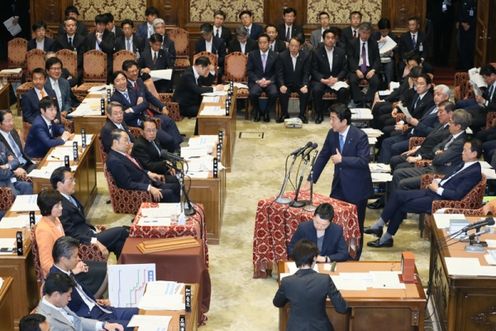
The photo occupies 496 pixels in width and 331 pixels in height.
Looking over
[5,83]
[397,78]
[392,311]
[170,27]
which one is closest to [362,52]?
[397,78]

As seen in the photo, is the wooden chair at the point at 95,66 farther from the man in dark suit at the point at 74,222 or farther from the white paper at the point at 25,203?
the man in dark suit at the point at 74,222

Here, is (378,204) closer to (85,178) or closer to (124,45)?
(85,178)

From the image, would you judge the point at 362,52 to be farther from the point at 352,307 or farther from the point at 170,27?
the point at 352,307

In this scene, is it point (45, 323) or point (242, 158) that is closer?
point (45, 323)

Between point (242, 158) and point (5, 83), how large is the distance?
4125 mm

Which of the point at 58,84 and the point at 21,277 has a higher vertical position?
the point at 58,84

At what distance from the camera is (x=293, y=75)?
1566cm

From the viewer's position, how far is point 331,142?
10.4m

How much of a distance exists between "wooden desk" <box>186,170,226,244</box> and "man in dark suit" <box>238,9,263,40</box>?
6.18 metres

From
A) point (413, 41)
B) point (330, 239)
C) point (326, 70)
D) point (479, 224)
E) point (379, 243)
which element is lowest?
point (379, 243)

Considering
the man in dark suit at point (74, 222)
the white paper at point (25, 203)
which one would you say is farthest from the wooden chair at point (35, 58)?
the man in dark suit at point (74, 222)

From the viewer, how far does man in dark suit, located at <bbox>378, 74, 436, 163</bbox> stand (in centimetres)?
1262

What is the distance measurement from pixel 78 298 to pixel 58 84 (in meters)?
6.41

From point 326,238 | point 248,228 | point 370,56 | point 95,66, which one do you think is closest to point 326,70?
point 370,56
